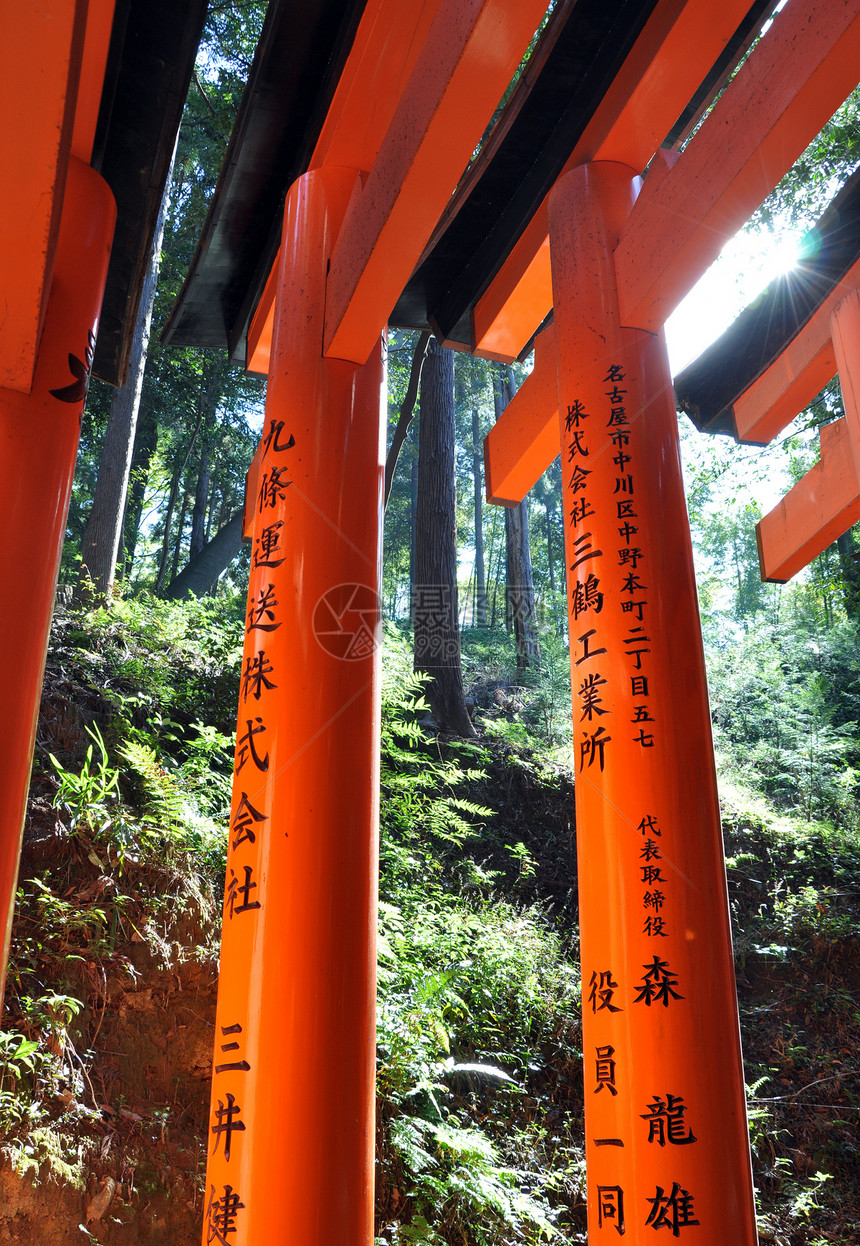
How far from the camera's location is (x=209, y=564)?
15086 millimetres

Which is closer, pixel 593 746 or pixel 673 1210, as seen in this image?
pixel 673 1210

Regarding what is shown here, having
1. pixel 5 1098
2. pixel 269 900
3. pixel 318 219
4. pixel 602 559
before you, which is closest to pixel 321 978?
pixel 269 900

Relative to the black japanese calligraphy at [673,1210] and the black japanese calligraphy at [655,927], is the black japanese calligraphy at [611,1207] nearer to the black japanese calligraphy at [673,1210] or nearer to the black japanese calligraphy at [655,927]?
the black japanese calligraphy at [673,1210]

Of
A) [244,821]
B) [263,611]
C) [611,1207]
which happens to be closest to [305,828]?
[244,821]

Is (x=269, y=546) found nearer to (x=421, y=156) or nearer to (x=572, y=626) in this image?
(x=572, y=626)

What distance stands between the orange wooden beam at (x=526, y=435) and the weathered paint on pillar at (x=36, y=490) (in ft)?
6.98

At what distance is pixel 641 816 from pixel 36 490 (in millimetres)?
2356

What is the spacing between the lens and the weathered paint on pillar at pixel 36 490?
2.62m

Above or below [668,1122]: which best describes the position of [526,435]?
above

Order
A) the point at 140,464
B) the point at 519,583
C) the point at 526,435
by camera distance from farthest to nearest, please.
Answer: the point at 519,583 < the point at 140,464 < the point at 526,435

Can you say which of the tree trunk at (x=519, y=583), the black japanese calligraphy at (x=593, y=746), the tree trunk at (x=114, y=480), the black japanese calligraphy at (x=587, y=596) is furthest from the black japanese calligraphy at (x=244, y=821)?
the tree trunk at (x=519, y=583)

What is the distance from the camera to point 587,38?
355 centimetres

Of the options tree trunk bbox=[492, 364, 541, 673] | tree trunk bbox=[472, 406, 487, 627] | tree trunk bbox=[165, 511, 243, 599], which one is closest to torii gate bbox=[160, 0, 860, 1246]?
tree trunk bbox=[492, 364, 541, 673]

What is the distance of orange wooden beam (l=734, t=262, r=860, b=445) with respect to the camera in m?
4.58
